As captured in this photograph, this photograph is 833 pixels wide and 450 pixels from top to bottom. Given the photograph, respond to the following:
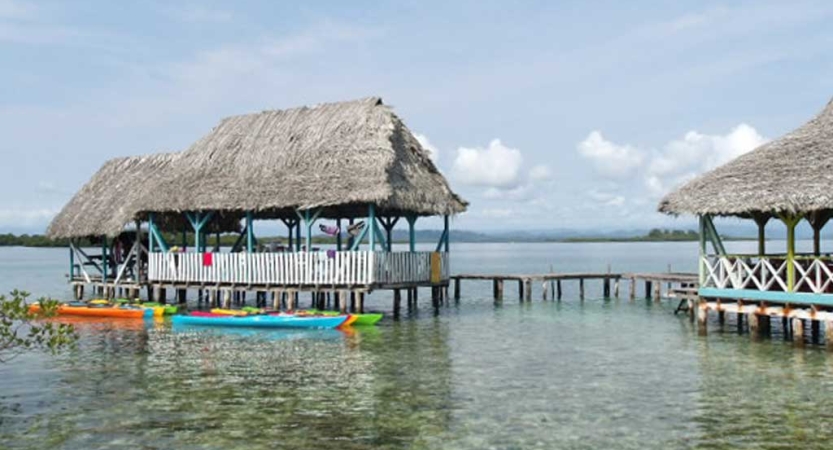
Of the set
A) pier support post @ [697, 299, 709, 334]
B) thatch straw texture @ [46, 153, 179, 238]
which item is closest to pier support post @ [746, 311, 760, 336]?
pier support post @ [697, 299, 709, 334]

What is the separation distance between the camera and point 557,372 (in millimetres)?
15312

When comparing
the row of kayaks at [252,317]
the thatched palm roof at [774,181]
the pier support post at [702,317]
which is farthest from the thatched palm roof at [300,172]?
the pier support post at [702,317]

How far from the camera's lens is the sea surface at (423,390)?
10727 mm

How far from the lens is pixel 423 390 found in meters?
13.7

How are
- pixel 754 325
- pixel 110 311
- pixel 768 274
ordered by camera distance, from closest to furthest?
pixel 754 325, pixel 768 274, pixel 110 311

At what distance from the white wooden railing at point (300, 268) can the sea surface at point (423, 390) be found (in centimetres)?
201

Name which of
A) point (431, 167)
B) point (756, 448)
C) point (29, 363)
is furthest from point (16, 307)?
point (431, 167)

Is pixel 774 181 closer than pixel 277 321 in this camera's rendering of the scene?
Yes

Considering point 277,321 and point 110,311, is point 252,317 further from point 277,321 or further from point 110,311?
point 110,311

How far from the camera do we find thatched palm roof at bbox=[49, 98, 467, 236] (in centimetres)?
2323

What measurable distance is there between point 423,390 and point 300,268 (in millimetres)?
10952

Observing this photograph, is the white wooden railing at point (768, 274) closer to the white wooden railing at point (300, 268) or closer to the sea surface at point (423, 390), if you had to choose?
the sea surface at point (423, 390)

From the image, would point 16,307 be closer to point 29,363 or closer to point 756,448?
point 29,363

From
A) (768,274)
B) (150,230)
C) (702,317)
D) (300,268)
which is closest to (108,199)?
(150,230)
